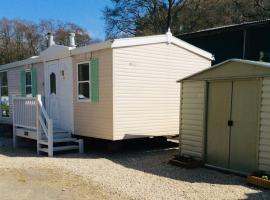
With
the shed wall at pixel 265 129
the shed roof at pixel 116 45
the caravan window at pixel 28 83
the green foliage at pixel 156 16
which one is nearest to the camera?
the shed wall at pixel 265 129

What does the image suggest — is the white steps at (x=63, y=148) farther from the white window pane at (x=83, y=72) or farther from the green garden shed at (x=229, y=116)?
the green garden shed at (x=229, y=116)

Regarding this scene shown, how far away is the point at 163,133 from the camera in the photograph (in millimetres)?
10031

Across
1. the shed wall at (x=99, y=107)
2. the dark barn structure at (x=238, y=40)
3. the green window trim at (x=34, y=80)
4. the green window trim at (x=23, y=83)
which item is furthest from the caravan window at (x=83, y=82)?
the dark barn structure at (x=238, y=40)

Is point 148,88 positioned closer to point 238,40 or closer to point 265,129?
point 265,129

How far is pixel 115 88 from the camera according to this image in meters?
8.82

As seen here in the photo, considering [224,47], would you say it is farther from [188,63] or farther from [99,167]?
[99,167]

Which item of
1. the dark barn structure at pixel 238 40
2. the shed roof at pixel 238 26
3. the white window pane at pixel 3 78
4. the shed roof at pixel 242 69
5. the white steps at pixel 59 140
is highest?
the shed roof at pixel 238 26

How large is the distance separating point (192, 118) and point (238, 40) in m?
7.38

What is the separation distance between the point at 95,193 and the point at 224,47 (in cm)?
1066

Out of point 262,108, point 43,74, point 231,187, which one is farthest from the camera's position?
point 43,74

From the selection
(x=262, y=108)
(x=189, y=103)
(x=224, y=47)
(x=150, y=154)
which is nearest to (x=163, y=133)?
(x=150, y=154)

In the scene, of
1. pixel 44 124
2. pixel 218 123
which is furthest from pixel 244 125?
pixel 44 124

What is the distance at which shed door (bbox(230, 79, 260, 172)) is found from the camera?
21.5ft

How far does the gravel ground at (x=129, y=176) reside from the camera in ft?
18.4
